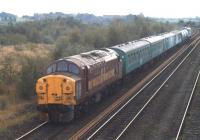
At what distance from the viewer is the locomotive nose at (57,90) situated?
21.3 metres

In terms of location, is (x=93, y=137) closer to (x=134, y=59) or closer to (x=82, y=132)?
(x=82, y=132)

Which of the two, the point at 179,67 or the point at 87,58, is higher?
the point at 87,58

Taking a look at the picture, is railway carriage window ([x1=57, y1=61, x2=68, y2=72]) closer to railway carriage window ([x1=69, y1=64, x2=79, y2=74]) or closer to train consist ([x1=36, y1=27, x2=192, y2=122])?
train consist ([x1=36, y1=27, x2=192, y2=122])

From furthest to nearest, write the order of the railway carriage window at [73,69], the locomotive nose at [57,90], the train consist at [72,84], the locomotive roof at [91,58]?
1. the locomotive roof at [91,58]
2. the railway carriage window at [73,69]
3. the train consist at [72,84]
4. the locomotive nose at [57,90]

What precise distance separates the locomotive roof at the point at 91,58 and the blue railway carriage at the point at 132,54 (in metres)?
2.97

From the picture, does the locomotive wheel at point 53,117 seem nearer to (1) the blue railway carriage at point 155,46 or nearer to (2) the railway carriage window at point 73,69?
(2) the railway carriage window at point 73,69

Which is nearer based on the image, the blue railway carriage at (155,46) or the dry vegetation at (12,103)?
the dry vegetation at (12,103)

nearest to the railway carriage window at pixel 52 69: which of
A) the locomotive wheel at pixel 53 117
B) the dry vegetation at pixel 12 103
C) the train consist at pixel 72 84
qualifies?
the train consist at pixel 72 84

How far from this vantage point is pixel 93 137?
19.5 m

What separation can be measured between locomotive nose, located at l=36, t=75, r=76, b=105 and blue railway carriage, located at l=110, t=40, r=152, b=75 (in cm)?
1244

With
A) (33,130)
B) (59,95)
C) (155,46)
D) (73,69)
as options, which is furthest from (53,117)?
(155,46)

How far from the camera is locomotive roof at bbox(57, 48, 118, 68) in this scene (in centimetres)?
2323

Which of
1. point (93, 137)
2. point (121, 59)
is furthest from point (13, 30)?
point (93, 137)

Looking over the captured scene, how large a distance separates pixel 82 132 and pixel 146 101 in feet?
29.6
